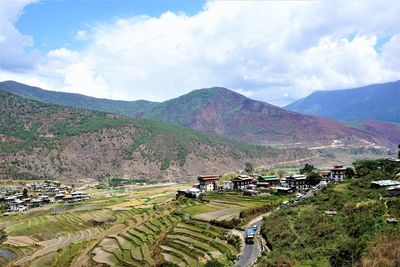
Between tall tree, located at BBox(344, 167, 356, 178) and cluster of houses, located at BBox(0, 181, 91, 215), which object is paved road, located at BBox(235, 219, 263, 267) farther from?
cluster of houses, located at BBox(0, 181, 91, 215)

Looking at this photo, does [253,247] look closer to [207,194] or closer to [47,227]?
[207,194]

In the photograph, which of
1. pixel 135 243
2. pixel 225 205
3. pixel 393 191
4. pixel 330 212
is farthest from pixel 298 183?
pixel 135 243

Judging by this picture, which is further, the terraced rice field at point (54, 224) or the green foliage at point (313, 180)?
the green foliage at point (313, 180)

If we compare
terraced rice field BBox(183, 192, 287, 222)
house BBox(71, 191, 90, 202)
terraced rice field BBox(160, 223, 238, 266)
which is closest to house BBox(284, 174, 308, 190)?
terraced rice field BBox(183, 192, 287, 222)

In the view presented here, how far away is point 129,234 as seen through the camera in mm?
60719

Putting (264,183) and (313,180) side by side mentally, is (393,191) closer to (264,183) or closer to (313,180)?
(313,180)

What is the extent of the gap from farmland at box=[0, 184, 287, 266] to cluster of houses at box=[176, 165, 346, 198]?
5.44 meters

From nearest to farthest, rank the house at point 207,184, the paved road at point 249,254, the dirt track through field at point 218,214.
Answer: the paved road at point 249,254, the dirt track through field at point 218,214, the house at point 207,184

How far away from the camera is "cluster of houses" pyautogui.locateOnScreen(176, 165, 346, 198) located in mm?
82250

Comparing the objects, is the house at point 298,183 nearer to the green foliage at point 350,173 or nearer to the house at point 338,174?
the house at point 338,174

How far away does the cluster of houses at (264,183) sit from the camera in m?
82.2

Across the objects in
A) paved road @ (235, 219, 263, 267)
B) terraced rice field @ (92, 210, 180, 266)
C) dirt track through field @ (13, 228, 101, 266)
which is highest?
paved road @ (235, 219, 263, 267)

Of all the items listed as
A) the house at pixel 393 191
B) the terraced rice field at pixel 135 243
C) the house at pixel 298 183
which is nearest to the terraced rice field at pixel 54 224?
the terraced rice field at pixel 135 243

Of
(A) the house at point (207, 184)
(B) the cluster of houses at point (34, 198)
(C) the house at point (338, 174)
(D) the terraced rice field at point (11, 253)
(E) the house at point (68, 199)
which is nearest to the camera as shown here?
(D) the terraced rice field at point (11, 253)
